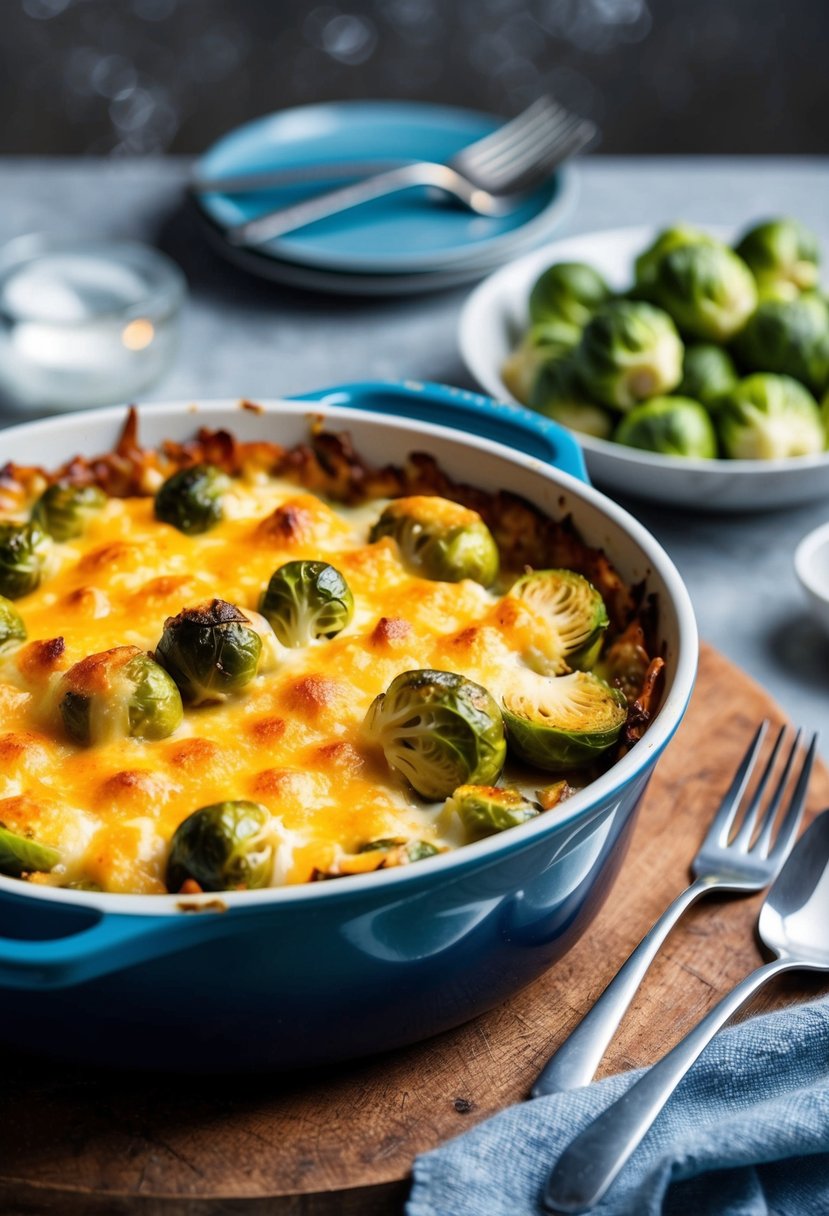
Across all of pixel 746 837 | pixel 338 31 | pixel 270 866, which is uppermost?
pixel 270 866

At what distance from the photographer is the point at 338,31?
10.8 m

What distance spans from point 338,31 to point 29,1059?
31.4ft

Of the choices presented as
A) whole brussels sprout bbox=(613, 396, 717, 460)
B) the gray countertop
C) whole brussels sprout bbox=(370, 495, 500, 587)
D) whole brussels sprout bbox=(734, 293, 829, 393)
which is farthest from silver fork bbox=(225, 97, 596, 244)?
whole brussels sprout bbox=(370, 495, 500, 587)

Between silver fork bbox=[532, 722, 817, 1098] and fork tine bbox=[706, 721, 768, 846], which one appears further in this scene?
fork tine bbox=[706, 721, 768, 846]

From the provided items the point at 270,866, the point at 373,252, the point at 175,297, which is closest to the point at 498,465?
the point at 270,866

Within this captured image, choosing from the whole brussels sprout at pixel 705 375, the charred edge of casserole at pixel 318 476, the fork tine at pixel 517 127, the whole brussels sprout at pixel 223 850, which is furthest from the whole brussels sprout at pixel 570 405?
the whole brussels sprout at pixel 223 850

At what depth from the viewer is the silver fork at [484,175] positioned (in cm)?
692

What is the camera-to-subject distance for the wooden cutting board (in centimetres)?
275

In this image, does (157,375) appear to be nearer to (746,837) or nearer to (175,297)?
(175,297)

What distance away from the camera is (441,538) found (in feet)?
12.7

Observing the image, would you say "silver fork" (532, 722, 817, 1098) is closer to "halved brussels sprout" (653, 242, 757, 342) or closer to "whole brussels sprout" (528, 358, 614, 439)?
"whole brussels sprout" (528, 358, 614, 439)

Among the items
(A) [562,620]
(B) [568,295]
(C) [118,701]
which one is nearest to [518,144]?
(B) [568,295]

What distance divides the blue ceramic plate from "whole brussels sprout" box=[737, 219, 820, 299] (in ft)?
3.81

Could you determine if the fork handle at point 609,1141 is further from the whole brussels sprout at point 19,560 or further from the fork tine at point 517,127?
the fork tine at point 517,127
